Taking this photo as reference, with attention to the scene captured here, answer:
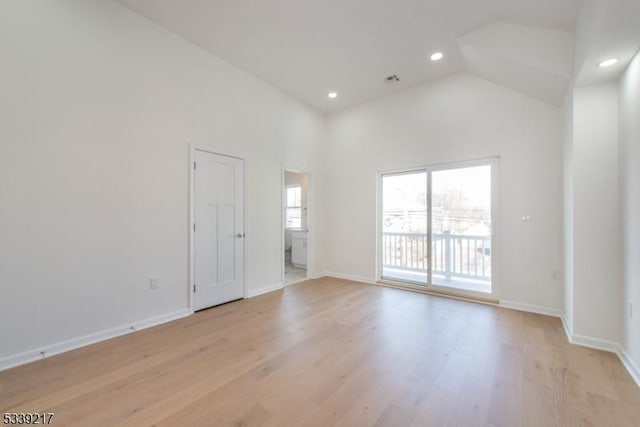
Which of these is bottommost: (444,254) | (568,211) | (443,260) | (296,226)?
(443,260)

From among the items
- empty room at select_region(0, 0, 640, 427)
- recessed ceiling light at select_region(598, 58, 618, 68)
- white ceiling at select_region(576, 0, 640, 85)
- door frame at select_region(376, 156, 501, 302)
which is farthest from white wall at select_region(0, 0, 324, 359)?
recessed ceiling light at select_region(598, 58, 618, 68)

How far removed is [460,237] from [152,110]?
15.0 ft

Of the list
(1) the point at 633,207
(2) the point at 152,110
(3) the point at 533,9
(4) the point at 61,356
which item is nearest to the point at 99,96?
(2) the point at 152,110

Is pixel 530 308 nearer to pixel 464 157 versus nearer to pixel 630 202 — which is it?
pixel 630 202

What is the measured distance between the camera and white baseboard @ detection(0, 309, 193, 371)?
224cm

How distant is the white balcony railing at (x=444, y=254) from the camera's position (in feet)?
13.5

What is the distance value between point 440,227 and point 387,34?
9.43 feet

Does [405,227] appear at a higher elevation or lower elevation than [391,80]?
lower

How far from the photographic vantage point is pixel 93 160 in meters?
2.68

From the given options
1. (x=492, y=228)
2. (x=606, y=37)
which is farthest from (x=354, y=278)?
(x=606, y=37)

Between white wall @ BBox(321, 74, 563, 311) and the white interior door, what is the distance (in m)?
2.13

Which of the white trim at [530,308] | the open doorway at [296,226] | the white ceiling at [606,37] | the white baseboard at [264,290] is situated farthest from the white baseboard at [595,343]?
the open doorway at [296,226]

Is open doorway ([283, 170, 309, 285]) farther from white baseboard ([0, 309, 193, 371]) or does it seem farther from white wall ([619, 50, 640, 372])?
white wall ([619, 50, 640, 372])

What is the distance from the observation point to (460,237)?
4258mm
